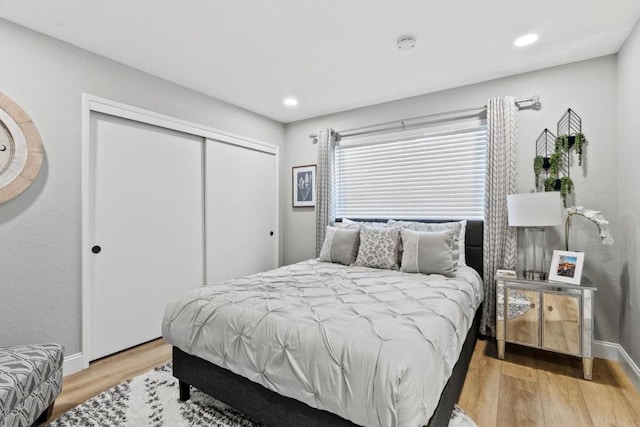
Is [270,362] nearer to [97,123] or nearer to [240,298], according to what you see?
[240,298]

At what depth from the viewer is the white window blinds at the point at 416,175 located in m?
3.24

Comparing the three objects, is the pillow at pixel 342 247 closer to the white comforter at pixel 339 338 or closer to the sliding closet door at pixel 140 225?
the white comforter at pixel 339 338

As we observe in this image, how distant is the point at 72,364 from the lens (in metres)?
2.41

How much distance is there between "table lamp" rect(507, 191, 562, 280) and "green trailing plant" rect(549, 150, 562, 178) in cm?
41

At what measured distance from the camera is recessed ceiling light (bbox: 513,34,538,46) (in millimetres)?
2336

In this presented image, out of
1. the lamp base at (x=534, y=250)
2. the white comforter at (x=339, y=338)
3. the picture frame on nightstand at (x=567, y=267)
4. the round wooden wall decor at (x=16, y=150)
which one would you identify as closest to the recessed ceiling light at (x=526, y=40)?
the lamp base at (x=534, y=250)

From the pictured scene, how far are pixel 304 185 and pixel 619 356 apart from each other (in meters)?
3.57

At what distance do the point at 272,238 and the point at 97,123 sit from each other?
239 centimetres

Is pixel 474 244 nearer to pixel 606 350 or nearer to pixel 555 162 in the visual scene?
pixel 555 162

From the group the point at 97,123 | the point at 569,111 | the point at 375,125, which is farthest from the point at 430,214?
the point at 97,123

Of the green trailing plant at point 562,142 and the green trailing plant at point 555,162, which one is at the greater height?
the green trailing plant at point 562,142

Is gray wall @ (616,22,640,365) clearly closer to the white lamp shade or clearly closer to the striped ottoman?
the white lamp shade

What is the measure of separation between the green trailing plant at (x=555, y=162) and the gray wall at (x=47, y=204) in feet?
12.7

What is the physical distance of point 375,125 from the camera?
379 cm
